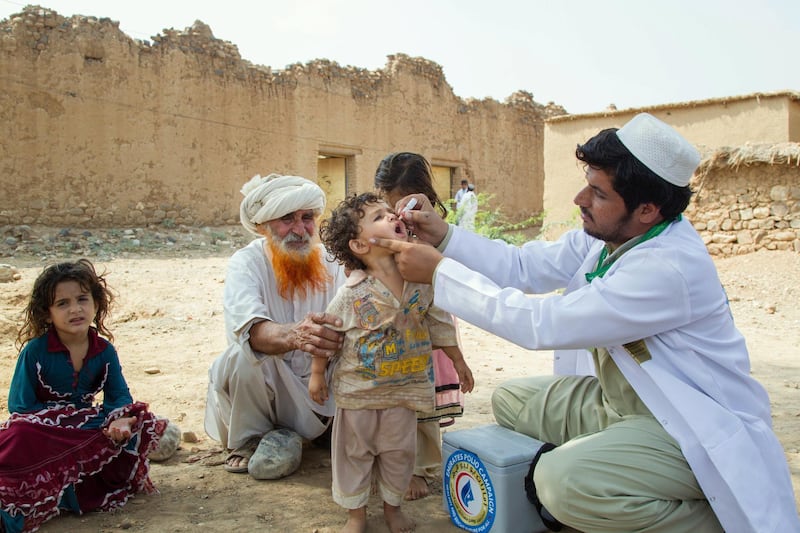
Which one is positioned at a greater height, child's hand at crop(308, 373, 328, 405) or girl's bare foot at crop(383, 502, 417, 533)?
child's hand at crop(308, 373, 328, 405)

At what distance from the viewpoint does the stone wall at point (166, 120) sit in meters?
11.5

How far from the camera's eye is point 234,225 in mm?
14016

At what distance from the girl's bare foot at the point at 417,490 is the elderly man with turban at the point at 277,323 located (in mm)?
615

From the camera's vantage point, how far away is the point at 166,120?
13109 mm

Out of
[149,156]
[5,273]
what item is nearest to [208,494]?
[5,273]

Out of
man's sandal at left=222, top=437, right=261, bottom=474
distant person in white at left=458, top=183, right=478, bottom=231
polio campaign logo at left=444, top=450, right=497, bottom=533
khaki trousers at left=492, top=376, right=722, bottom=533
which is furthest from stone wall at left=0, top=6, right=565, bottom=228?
khaki trousers at left=492, top=376, right=722, bottom=533

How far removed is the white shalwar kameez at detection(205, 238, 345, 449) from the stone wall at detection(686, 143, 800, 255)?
927 centimetres

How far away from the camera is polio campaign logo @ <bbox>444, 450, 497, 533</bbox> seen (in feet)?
8.41

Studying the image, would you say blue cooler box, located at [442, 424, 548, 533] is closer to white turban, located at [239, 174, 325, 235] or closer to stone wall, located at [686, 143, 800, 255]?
white turban, located at [239, 174, 325, 235]

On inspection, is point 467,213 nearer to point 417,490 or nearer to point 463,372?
point 417,490

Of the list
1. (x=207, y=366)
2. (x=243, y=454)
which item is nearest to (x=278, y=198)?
(x=243, y=454)

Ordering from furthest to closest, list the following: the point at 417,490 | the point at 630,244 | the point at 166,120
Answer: the point at 166,120, the point at 417,490, the point at 630,244

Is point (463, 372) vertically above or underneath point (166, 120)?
underneath

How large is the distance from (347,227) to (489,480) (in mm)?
1153
